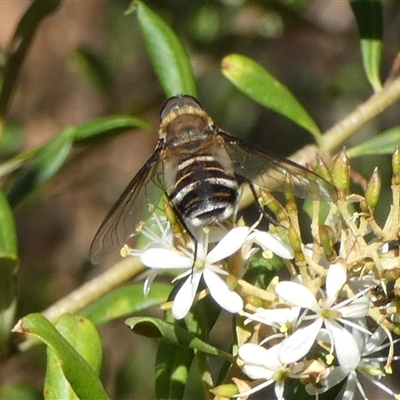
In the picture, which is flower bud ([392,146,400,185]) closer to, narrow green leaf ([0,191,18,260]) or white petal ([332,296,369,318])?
white petal ([332,296,369,318])

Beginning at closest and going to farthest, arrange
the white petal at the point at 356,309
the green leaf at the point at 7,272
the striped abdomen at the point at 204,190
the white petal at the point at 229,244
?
the white petal at the point at 356,309 < the white petal at the point at 229,244 < the striped abdomen at the point at 204,190 < the green leaf at the point at 7,272

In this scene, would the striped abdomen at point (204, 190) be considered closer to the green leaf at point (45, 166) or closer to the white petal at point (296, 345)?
the white petal at point (296, 345)

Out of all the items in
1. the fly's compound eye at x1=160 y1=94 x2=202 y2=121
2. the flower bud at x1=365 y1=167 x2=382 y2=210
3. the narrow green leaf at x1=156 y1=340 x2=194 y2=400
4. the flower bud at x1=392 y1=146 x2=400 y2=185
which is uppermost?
the flower bud at x1=392 y1=146 x2=400 y2=185

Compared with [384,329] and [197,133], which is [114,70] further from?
[384,329]

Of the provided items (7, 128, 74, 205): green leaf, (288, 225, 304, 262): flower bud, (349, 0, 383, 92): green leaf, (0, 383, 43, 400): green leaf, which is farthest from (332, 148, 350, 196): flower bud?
(0, 383, 43, 400): green leaf

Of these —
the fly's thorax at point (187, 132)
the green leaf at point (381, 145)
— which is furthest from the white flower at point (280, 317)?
the green leaf at point (381, 145)

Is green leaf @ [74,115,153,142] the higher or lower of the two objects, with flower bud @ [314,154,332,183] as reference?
lower

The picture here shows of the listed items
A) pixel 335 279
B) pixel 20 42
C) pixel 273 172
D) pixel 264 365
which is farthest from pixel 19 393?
pixel 335 279
